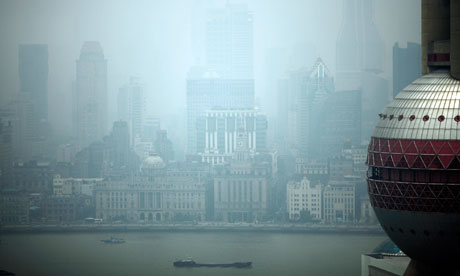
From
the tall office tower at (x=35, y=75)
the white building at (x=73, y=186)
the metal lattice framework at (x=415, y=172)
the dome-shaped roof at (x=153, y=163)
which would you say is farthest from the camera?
the dome-shaped roof at (x=153, y=163)

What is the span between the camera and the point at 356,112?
1473 inches

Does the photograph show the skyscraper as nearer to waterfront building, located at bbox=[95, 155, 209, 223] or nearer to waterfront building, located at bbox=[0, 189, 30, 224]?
waterfront building, located at bbox=[95, 155, 209, 223]

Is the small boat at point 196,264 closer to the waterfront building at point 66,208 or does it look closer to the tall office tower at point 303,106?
the waterfront building at point 66,208

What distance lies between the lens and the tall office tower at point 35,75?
117 feet

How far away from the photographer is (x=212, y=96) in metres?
45.7

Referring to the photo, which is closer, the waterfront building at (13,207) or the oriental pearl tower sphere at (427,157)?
the oriental pearl tower sphere at (427,157)

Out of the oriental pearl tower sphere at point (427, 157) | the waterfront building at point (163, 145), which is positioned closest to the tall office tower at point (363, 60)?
the waterfront building at point (163, 145)

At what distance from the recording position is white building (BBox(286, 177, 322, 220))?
31.8 metres

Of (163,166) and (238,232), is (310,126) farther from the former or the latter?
(238,232)

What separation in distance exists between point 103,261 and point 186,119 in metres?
18.0

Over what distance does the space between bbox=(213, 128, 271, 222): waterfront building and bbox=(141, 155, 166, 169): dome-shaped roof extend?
141cm

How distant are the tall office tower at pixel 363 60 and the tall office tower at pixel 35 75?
24.7ft

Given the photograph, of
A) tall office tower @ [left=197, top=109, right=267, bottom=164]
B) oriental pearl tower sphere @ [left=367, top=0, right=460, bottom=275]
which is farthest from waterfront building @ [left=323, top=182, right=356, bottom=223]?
oriental pearl tower sphere @ [left=367, top=0, right=460, bottom=275]

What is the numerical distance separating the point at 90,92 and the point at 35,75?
3276 mm
